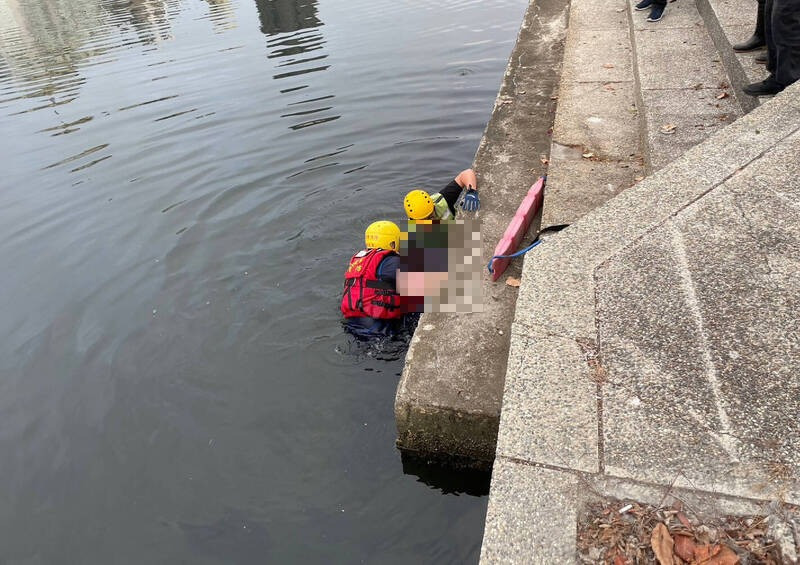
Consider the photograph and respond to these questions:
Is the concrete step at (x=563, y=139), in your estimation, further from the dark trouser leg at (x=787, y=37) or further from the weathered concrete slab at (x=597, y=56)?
the dark trouser leg at (x=787, y=37)

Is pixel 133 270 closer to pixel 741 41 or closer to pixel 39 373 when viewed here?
pixel 39 373

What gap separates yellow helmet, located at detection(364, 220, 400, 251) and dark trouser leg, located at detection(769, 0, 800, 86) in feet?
10.7

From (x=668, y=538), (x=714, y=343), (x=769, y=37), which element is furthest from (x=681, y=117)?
(x=668, y=538)

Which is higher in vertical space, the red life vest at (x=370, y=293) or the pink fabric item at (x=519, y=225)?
the pink fabric item at (x=519, y=225)

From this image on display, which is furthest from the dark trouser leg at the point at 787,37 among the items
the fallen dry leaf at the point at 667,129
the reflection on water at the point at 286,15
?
the reflection on water at the point at 286,15

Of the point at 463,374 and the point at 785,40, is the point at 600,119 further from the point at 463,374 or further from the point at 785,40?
the point at 463,374

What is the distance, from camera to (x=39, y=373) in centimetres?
454

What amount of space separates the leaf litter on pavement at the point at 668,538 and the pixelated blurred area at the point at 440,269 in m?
1.88

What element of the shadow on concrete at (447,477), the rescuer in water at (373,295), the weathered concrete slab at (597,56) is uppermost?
the weathered concrete slab at (597,56)

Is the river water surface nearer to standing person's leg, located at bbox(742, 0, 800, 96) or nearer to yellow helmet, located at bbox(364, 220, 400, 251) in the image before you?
yellow helmet, located at bbox(364, 220, 400, 251)

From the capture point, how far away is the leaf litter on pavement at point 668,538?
1760 millimetres

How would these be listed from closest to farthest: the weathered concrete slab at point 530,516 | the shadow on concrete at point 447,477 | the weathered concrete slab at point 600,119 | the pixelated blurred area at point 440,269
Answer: the weathered concrete slab at point 530,516 → the shadow on concrete at point 447,477 → the pixelated blurred area at point 440,269 → the weathered concrete slab at point 600,119

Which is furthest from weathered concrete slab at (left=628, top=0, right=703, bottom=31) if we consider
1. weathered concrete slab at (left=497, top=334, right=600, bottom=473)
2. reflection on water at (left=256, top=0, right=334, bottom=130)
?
weathered concrete slab at (left=497, top=334, right=600, bottom=473)

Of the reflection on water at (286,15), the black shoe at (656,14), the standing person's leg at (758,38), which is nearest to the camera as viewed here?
the standing person's leg at (758,38)
